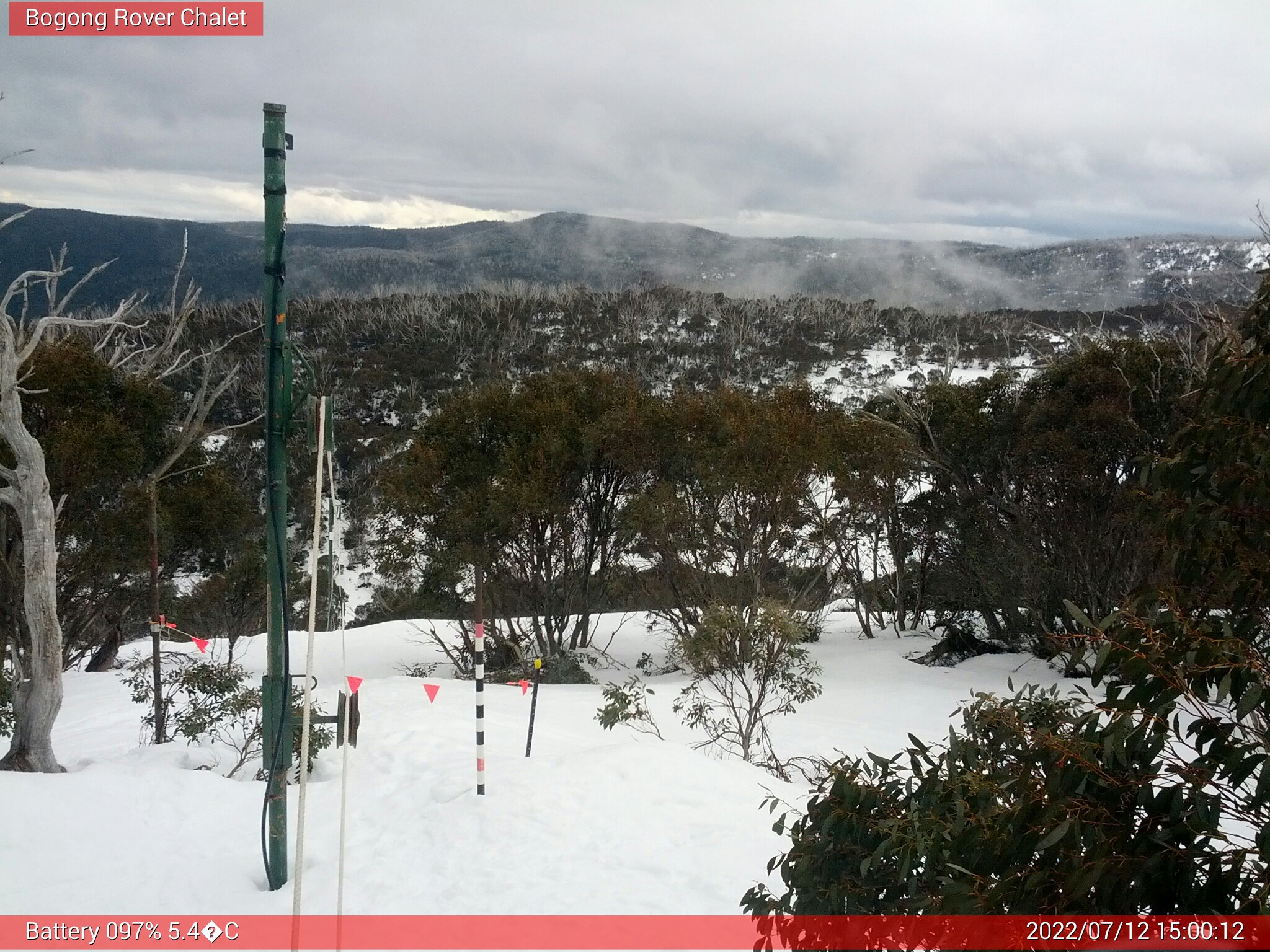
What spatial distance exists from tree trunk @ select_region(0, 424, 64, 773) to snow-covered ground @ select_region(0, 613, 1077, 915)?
1.65 feet

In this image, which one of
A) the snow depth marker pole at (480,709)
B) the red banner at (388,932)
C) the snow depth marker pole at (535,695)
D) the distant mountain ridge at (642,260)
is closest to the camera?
the red banner at (388,932)

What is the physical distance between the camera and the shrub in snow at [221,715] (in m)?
8.06

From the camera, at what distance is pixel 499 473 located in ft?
53.8

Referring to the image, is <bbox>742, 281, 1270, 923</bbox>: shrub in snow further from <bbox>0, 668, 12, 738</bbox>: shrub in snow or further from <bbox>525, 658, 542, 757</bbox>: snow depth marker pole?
<bbox>0, 668, 12, 738</bbox>: shrub in snow

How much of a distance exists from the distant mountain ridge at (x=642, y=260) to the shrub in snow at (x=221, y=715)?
1950 inches

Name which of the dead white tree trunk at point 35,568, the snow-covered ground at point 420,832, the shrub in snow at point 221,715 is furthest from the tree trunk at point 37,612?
the shrub in snow at point 221,715

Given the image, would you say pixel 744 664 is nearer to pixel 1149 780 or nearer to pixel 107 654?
pixel 1149 780

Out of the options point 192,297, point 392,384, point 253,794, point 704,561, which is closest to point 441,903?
point 253,794

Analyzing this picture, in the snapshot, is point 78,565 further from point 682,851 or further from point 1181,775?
point 1181,775

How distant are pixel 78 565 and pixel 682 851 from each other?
497 inches

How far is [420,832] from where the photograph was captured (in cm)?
572

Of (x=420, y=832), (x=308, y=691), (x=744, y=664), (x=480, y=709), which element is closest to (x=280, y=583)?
(x=308, y=691)

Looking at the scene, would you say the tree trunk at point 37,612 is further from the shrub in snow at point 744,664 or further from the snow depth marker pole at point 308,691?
the shrub in snow at point 744,664

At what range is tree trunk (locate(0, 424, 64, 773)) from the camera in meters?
7.29
